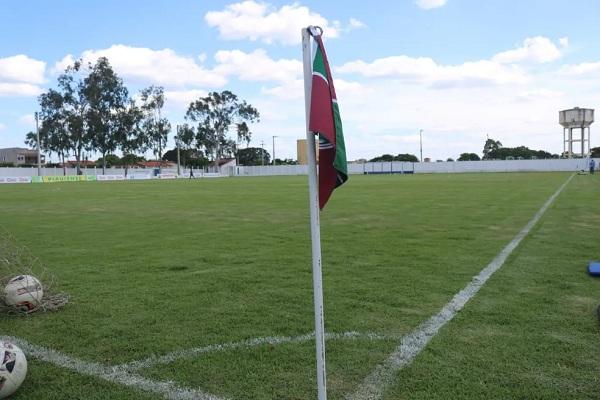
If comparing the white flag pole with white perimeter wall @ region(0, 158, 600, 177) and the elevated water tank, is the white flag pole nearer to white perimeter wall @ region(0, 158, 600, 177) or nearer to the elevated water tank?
white perimeter wall @ region(0, 158, 600, 177)

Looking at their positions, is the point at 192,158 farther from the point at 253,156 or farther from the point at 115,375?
the point at 115,375

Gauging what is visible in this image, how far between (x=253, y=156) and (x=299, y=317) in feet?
415

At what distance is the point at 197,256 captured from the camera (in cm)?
855

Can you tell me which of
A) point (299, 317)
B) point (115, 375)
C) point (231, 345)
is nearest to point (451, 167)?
point (299, 317)

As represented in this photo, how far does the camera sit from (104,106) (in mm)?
82625

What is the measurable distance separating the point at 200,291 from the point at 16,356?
2.76 m

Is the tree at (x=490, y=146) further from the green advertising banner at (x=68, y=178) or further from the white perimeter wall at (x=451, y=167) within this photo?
the green advertising banner at (x=68, y=178)

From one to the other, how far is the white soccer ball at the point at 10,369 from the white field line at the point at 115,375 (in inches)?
17.5

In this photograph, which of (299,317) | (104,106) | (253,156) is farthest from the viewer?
(253,156)

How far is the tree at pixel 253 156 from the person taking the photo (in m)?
127

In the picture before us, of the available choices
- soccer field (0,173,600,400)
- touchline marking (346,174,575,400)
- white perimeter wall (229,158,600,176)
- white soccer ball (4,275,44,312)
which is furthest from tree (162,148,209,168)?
touchline marking (346,174,575,400)

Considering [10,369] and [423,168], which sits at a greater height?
[423,168]

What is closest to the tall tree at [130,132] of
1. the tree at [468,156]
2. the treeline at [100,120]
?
the treeline at [100,120]

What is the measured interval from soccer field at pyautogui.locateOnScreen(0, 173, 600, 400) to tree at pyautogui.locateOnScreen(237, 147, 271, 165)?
117325 millimetres
